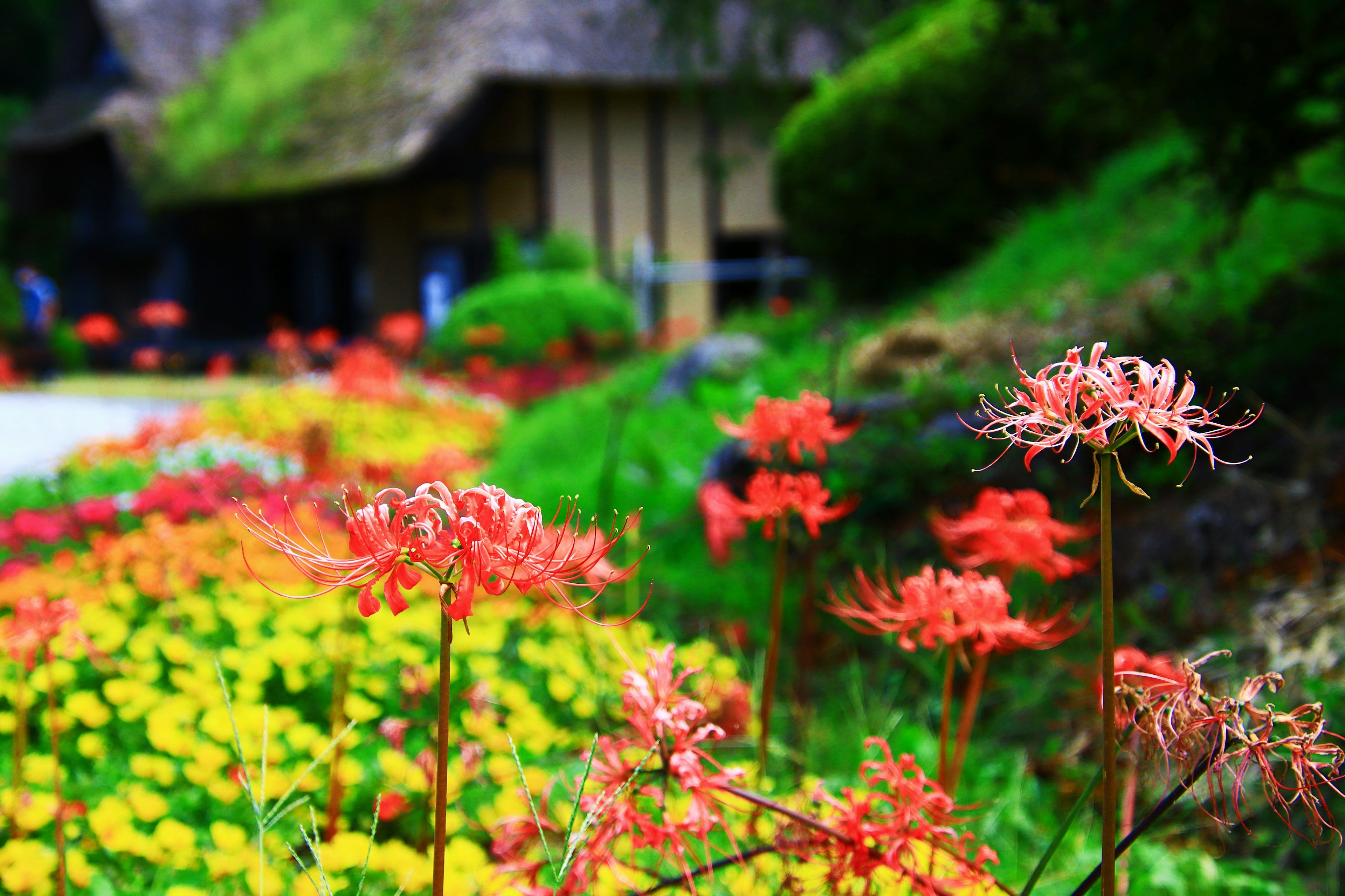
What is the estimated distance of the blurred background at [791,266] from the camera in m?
2.98

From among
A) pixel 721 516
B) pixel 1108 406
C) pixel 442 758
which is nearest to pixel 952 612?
pixel 1108 406

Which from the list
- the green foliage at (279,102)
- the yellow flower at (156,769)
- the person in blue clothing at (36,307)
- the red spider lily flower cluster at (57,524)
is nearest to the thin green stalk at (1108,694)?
the yellow flower at (156,769)

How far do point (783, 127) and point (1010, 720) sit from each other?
7.40 metres

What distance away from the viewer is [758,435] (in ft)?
5.28

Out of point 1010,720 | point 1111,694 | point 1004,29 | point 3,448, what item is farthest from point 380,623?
point 3,448

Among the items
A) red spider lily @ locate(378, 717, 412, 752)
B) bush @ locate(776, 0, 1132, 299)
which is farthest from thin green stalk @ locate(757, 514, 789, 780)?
bush @ locate(776, 0, 1132, 299)

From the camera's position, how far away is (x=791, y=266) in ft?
50.9

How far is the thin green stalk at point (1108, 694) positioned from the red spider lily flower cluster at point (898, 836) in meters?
0.13

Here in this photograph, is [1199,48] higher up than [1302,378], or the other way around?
[1199,48]

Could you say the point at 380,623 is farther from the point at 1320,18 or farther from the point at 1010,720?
the point at 1320,18

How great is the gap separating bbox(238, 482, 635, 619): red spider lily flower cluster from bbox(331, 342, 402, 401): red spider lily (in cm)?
485

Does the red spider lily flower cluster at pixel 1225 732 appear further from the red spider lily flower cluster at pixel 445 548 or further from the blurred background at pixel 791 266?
the blurred background at pixel 791 266

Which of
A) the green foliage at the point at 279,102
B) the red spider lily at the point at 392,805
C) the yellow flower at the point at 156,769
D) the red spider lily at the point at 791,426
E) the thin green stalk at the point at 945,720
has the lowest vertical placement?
the red spider lily at the point at 392,805

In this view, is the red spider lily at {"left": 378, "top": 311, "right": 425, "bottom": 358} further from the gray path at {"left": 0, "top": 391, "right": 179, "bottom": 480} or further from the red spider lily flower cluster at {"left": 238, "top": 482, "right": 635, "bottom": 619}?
the red spider lily flower cluster at {"left": 238, "top": 482, "right": 635, "bottom": 619}
